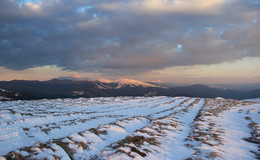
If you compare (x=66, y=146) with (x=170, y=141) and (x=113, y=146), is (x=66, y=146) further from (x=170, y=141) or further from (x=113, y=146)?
(x=170, y=141)

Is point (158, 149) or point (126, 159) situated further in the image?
point (158, 149)

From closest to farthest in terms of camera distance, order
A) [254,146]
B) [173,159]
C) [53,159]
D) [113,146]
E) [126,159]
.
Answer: [53,159], [126,159], [173,159], [113,146], [254,146]

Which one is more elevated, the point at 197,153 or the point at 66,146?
the point at 66,146

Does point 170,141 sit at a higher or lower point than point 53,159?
lower

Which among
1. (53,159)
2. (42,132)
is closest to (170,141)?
(53,159)

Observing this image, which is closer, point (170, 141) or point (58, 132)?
point (170, 141)

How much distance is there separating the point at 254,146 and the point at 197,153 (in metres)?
5.86

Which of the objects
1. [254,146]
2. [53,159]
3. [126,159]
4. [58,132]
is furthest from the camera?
[58,132]

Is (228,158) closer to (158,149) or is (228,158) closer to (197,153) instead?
(197,153)

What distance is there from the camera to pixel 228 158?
8961mm

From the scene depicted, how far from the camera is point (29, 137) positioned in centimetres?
1066

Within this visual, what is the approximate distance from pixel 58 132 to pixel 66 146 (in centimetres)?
460

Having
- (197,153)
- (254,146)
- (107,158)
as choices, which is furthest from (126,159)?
(254,146)

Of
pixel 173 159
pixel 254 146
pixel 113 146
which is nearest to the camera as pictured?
pixel 173 159
